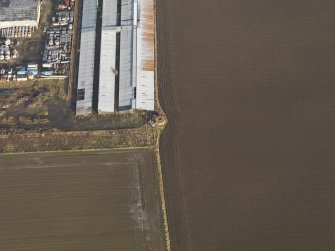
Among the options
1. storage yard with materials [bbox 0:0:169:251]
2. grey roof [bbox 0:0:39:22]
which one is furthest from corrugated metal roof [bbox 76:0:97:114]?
grey roof [bbox 0:0:39:22]

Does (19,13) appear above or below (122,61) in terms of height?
above

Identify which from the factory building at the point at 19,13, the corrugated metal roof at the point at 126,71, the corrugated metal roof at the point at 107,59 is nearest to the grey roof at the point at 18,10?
the factory building at the point at 19,13

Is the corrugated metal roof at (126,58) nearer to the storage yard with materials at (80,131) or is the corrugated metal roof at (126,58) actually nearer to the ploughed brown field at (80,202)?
the storage yard with materials at (80,131)

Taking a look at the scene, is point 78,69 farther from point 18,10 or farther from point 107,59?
point 18,10

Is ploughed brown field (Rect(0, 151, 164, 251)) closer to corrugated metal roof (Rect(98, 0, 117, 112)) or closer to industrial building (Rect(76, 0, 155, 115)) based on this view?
corrugated metal roof (Rect(98, 0, 117, 112))

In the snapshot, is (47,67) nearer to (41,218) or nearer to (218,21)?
(41,218)

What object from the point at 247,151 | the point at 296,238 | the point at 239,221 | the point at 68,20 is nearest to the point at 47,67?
the point at 68,20

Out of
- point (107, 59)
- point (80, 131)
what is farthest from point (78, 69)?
point (80, 131)
